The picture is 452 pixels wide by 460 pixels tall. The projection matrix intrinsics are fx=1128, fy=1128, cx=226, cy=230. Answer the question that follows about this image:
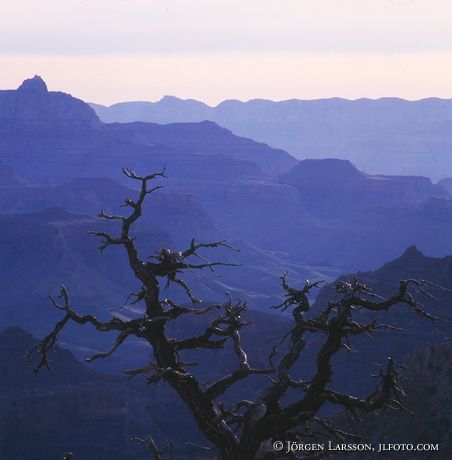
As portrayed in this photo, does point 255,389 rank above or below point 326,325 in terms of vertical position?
below

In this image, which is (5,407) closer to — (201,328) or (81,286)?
(201,328)

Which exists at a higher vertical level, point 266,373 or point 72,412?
point 266,373

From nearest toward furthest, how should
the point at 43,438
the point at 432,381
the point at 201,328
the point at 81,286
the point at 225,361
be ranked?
1. the point at 432,381
2. the point at 43,438
3. the point at 225,361
4. the point at 201,328
5. the point at 81,286

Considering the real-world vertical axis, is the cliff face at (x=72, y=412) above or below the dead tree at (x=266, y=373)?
below

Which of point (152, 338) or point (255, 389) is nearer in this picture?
point (152, 338)

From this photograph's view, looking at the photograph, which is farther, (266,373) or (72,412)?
(72,412)

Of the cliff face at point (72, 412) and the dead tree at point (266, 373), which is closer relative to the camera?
the dead tree at point (266, 373)

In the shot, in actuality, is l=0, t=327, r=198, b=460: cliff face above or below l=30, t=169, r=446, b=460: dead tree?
below

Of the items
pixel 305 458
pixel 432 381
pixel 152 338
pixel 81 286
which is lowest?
pixel 81 286

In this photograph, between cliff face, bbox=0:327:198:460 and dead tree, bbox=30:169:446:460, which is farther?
cliff face, bbox=0:327:198:460

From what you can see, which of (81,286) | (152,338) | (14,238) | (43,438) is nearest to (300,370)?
(43,438)

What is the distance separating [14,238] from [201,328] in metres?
81.0

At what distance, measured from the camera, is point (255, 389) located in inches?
3268

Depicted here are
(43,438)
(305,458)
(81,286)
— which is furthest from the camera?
(81,286)
